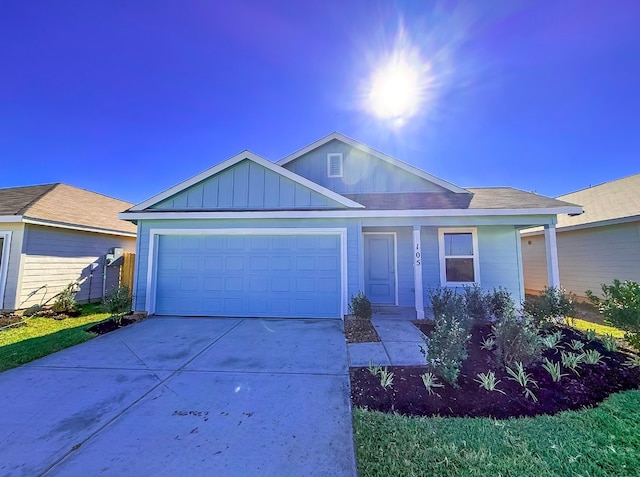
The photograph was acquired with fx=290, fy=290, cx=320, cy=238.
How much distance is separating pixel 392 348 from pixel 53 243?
446 inches

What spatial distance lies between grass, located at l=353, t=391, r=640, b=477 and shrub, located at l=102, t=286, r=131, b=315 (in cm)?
709

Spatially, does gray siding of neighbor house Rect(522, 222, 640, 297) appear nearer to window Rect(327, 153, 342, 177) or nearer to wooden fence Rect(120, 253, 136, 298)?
window Rect(327, 153, 342, 177)

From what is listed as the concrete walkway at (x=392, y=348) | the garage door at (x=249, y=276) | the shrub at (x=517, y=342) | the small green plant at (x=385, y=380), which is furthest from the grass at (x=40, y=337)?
the shrub at (x=517, y=342)

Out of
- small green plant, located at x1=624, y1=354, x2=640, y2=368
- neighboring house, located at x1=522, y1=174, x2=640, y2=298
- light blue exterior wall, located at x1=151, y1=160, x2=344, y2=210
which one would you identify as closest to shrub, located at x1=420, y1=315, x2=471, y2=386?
small green plant, located at x1=624, y1=354, x2=640, y2=368

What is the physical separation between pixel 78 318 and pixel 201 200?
5.03m

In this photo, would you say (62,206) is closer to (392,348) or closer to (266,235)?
(266,235)

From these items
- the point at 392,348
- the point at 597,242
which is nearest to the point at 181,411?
the point at 392,348

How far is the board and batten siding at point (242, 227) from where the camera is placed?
7.81m

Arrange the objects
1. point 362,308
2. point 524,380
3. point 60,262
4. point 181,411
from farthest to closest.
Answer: point 60,262 < point 362,308 < point 524,380 < point 181,411

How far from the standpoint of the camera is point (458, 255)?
9.28 m

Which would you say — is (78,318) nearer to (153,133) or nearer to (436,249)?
(153,133)

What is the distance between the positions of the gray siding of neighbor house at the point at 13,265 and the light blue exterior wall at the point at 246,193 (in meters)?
4.53

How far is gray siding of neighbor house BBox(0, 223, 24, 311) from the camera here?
8.79m

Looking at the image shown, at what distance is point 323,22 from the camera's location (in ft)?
23.4
